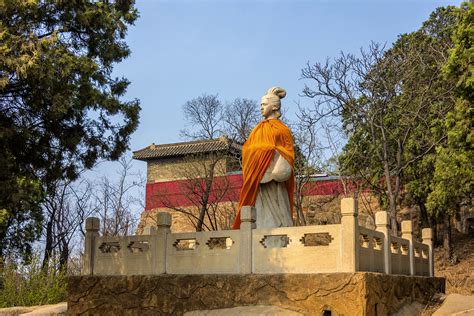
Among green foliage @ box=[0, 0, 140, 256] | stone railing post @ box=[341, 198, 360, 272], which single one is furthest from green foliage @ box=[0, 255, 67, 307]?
stone railing post @ box=[341, 198, 360, 272]

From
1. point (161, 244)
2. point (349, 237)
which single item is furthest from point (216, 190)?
point (349, 237)

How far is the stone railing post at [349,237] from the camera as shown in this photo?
289 inches

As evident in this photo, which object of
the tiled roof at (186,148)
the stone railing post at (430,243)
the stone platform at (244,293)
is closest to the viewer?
the stone platform at (244,293)

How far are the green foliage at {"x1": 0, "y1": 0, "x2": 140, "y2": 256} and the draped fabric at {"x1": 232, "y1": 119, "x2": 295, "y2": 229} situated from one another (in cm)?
348

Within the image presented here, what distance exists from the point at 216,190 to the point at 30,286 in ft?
38.4

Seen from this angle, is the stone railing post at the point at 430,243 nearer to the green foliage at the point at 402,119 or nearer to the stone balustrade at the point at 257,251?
the stone balustrade at the point at 257,251

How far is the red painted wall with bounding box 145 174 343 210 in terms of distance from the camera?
72.2 ft

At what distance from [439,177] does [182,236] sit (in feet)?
32.4

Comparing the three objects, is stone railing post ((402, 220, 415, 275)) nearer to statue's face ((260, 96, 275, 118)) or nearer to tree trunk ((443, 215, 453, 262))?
statue's face ((260, 96, 275, 118))

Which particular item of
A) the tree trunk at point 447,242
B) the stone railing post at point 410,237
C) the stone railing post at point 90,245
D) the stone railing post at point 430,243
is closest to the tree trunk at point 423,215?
the tree trunk at point 447,242

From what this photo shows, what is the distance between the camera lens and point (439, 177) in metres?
16.0

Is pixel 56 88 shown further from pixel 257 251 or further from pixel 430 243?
pixel 430 243

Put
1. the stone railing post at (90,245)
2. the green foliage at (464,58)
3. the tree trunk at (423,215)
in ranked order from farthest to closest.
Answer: the tree trunk at (423,215)
the green foliage at (464,58)
the stone railing post at (90,245)

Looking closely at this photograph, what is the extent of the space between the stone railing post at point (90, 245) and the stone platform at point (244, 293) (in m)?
0.17
